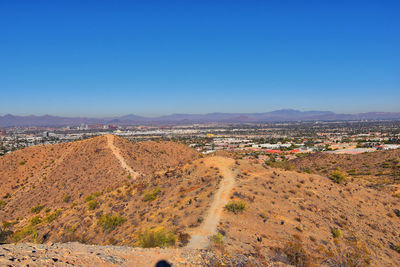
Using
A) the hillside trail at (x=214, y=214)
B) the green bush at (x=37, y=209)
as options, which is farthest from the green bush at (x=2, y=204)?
the hillside trail at (x=214, y=214)

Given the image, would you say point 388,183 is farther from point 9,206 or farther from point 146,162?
point 9,206

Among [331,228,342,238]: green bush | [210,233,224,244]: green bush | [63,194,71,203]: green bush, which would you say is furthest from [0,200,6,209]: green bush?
[331,228,342,238]: green bush

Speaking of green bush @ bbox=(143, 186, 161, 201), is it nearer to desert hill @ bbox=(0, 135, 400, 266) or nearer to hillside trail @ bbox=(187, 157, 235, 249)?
desert hill @ bbox=(0, 135, 400, 266)

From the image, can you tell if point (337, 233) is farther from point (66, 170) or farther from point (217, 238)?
point (66, 170)

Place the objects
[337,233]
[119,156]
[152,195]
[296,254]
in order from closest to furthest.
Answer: [296,254]
[337,233]
[152,195]
[119,156]

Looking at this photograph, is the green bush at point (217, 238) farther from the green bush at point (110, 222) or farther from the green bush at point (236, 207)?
the green bush at point (110, 222)

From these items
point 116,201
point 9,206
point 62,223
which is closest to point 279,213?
point 116,201

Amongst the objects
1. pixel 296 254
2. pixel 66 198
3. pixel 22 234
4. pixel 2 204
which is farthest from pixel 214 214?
pixel 2 204
